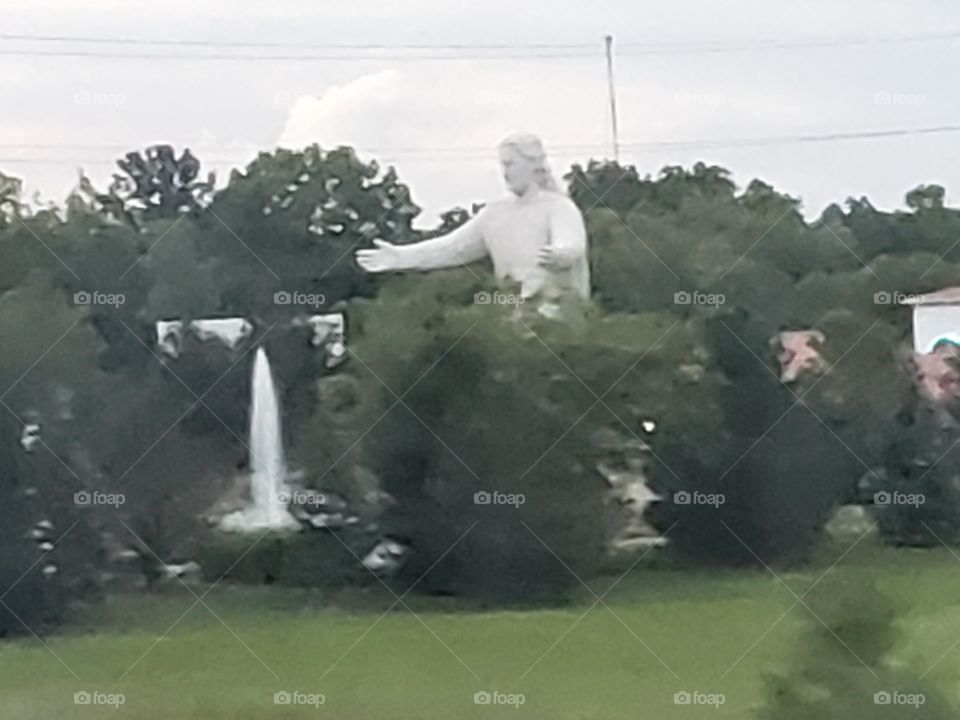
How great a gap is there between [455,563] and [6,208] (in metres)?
1.13

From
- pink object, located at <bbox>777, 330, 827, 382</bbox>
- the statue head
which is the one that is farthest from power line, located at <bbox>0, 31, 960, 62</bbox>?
pink object, located at <bbox>777, 330, 827, 382</bbox>

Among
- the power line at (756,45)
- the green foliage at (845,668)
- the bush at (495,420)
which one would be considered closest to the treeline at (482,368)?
the bush at (495,420)

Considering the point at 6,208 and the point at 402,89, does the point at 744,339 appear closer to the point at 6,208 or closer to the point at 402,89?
the point at 402,89

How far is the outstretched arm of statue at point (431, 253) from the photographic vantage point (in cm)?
195

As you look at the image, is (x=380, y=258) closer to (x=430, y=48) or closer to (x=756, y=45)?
(x=430, y=48)

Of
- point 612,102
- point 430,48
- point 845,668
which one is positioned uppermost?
point 430,48

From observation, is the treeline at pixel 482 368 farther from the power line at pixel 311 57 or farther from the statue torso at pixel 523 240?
the power line at pixel 311 57

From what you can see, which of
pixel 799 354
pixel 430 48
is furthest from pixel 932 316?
pixel 430 48

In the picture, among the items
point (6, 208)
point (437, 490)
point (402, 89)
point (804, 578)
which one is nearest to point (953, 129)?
point (804, 578)

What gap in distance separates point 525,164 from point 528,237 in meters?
0.14

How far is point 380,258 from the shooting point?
1967 millimetres

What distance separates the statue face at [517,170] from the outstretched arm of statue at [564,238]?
72 millimetres

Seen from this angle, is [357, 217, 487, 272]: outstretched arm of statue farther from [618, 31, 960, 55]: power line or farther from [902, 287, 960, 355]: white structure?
[902, 287, 960, 355]: white structure

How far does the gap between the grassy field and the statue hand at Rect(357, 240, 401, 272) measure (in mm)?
637
